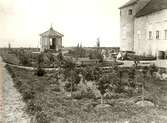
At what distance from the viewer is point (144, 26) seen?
3744 centimetres

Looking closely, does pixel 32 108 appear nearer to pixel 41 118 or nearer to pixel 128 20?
pixel 41 118

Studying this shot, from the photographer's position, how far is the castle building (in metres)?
32.8

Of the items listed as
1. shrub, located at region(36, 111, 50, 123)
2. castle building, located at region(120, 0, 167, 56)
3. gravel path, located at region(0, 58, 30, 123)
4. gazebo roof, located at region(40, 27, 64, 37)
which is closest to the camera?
shrub, located at region(36, 111, 50, 123)

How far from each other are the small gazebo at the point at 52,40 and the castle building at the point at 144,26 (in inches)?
374

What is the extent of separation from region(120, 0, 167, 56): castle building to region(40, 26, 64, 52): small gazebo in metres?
9.51

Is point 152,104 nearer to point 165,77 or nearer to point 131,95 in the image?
point 131,95

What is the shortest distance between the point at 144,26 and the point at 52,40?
15452mm

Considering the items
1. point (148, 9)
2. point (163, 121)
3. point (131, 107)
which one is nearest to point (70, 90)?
point (131, 107)

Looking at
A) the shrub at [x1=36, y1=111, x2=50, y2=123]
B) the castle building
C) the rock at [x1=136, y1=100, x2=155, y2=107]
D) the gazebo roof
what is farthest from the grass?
the gazebo roof

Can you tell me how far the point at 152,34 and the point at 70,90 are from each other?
883 inches

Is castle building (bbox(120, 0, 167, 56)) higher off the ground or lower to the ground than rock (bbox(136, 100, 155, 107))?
higher

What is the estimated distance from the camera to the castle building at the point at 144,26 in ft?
108

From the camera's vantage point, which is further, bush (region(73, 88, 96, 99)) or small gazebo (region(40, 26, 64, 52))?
small gazebo (region(40, 26, 64, 52))

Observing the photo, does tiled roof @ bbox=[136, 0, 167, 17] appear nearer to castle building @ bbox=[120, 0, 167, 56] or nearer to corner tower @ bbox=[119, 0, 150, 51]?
castle building @ bbox=[120, 0, 167, 56]
